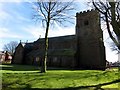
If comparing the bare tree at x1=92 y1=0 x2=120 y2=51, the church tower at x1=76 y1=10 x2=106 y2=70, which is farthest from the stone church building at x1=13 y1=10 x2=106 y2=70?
the bare tree at x1=92 y1=0 x2=120 y2=51

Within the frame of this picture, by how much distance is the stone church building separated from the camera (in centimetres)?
4991

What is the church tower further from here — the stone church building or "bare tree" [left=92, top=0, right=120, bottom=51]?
"bare tree" [left=92, top=0, right=120, bottom=51]

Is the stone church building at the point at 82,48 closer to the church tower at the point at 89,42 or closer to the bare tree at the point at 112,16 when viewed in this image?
the church tower at the point at 89,42

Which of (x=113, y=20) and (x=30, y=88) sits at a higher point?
(x=113, y=20)

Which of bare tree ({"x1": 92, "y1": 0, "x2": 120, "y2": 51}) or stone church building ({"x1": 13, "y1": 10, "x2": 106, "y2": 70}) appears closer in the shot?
bare tree ({"x1": 92, "y1": 0, "x2": 120, "y2": 51})

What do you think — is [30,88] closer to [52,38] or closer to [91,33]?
[91,33]

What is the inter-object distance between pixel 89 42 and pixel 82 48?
2.82 m

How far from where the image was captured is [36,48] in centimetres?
7069

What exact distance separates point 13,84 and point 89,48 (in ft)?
117

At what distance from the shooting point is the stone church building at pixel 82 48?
49.9 meters

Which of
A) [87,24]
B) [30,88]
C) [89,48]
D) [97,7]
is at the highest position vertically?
[87,24]

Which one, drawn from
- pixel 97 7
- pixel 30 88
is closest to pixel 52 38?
pixel 97 7

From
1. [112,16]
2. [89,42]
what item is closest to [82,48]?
[89,42]

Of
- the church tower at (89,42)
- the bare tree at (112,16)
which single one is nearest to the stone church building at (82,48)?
the church tower at (89,42)
